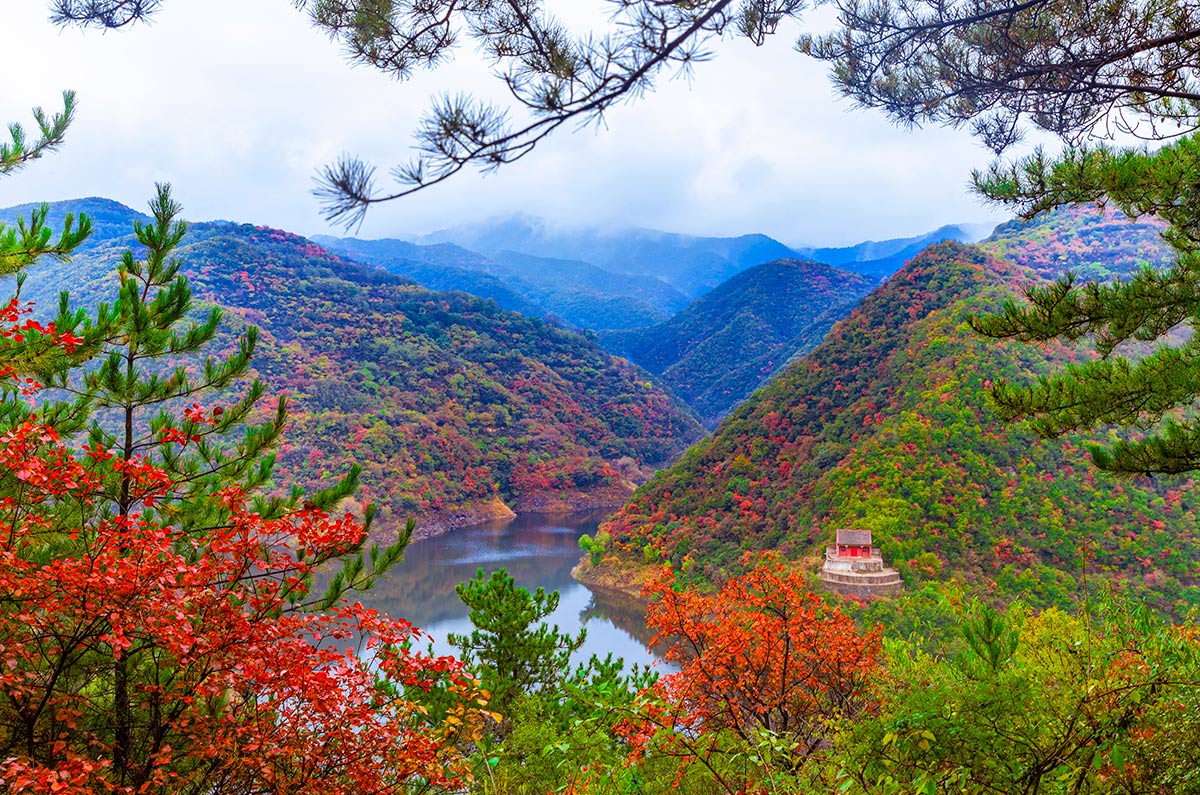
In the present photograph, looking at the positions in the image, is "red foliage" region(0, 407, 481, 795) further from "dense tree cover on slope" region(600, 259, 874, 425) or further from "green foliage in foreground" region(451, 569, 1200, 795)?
"dense tree cover on slope" region(600, 259, 874, 425)

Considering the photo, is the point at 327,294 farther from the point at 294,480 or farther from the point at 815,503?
the point at 815,503

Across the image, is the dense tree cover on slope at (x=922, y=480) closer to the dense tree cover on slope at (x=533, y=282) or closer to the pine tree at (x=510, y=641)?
the pine tree at (x=510, y=641)

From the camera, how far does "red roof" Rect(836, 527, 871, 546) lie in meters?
14.2

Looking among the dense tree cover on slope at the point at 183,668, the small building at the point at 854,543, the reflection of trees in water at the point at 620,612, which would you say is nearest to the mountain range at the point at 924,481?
the small building at the point at 854,543

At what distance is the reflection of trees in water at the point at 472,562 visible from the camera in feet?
60.3

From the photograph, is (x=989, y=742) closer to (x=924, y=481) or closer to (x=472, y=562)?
(x=924, y=481)

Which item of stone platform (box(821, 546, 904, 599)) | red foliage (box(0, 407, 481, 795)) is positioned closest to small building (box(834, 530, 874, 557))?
stone platform (box(821, 546, 904, 599))

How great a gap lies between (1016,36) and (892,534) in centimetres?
1266

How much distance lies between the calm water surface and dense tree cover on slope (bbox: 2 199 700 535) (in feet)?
7.83

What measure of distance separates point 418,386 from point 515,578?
19.8m

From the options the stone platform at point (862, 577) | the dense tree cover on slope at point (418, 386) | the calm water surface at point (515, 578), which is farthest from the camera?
the dense tree cover on slope at point (418, 386)

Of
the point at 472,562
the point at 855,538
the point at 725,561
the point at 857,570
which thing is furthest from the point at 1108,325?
the point at 472,562

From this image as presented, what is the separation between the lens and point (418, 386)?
33.2 m

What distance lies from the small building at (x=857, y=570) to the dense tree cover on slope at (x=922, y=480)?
1.78 ft
